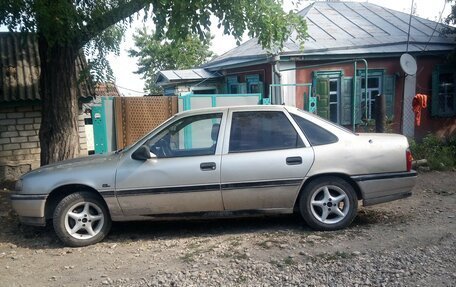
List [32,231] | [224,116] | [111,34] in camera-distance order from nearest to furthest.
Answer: [224,116] → [32,231] → [111,34]

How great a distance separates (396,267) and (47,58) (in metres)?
5.97

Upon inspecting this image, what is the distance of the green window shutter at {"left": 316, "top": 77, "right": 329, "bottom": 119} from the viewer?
1259 cm

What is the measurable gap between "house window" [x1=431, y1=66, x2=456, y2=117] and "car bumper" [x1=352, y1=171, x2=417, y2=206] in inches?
353

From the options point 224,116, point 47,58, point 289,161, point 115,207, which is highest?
point 47,58

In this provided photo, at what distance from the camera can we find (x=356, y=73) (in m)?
12.7

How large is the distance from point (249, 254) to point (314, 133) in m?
1.68

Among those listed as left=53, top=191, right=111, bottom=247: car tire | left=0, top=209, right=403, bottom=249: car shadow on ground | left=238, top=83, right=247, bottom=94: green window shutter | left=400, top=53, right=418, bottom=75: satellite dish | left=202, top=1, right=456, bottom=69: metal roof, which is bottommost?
left=0, top=209, right=403, bottom=249: car shadow on ground

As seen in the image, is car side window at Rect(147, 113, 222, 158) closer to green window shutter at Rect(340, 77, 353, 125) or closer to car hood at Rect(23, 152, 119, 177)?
car hood at Rect(23, 152, 119, 177)

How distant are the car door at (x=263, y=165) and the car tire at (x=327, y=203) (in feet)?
0.55

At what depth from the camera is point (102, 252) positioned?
5094 millimetres

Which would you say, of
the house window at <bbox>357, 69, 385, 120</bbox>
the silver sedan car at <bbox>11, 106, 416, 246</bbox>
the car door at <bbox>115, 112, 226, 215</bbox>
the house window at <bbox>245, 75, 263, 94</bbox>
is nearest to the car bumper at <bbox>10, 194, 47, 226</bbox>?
the silver sedan car at <bbox>11, 106, 416, 246</bbox>

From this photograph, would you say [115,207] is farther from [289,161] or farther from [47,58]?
[47,58]

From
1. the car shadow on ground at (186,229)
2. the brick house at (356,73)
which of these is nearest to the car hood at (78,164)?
the car shadow on ground at (186,229)

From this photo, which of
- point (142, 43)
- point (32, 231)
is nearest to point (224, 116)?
point (32, 231)
